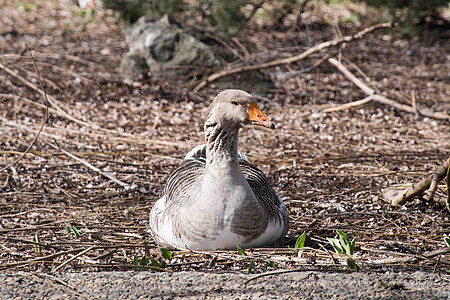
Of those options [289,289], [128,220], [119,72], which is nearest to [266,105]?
[119,72]

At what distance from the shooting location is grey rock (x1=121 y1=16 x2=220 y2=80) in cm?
938

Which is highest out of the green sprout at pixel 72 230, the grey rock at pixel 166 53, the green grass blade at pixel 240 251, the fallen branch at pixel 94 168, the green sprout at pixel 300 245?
the grey rock at pixel 166 53

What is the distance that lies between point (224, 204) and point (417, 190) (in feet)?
6.16

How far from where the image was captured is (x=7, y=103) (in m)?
8.40

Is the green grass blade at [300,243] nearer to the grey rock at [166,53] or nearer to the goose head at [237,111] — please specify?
the goose head at [237,111]

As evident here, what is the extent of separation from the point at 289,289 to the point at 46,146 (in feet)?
14.7

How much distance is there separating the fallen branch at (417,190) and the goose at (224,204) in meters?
1.38

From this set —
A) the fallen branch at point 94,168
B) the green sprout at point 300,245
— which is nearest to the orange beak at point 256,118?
the green sprout at point 300,245

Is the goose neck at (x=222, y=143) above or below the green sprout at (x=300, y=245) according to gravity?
above

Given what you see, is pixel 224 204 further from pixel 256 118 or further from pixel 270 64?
pixel 270 64

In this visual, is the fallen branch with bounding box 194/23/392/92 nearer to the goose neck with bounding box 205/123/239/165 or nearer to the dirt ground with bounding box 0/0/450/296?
the dirt ground with bounding box 0/0/450/296

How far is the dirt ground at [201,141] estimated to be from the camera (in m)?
4.10

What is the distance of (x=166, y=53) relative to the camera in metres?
9.47

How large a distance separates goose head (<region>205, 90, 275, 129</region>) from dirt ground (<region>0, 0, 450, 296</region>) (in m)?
0.90
